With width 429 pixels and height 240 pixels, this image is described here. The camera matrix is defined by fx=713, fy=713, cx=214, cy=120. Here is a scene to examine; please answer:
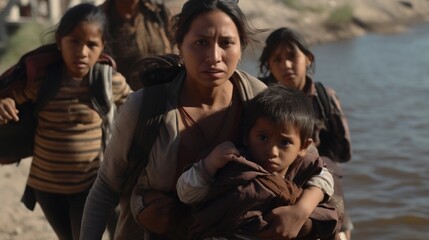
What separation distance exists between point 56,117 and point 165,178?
1.31m

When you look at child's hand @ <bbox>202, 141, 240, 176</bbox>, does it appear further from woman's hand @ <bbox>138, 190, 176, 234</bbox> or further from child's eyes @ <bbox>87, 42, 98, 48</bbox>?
child's eyes @ <bbox>87, 42, 98, 48</bbox>

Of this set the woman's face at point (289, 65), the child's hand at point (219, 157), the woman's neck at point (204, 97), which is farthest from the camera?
the woman's face at point (289, 65)

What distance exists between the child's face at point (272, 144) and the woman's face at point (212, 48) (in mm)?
201

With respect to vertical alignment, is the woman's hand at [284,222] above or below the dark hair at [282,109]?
below

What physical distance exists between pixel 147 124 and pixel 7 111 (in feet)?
3.83

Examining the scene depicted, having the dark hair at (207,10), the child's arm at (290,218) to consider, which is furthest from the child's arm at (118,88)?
the child's arm at (290,218)

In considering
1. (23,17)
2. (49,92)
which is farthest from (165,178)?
(23,17)

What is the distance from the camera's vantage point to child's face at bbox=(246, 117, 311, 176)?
2246mm

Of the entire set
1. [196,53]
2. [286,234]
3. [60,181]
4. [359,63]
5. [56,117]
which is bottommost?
[359,63]

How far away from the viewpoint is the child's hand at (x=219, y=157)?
2.15 metres

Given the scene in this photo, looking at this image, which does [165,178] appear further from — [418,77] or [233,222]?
[418,77]

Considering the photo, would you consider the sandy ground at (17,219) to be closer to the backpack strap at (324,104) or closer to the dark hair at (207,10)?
the backpack strap at (324,104)

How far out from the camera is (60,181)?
3.49 meters

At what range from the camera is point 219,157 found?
216 centimetres
